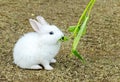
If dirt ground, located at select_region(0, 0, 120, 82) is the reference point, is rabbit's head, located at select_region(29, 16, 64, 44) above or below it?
above

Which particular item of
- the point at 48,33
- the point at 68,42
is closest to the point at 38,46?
the point at 48,33

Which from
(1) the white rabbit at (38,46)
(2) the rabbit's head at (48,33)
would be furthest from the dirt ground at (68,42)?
(2) the rabbit's head at (48,33)

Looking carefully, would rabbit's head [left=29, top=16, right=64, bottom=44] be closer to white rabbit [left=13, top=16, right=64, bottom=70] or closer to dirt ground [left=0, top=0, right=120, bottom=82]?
white rabbit [left=13, top=16, right=64, bottom=70]

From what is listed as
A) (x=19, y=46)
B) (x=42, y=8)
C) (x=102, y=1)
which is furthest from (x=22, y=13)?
(x=19, y=46)

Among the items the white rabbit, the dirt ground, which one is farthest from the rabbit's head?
the dirt ground

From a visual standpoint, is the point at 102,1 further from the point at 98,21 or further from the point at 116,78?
the point at 116,78

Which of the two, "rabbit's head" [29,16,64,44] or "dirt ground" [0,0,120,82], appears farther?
"dirt ground" [0,0,120,82]

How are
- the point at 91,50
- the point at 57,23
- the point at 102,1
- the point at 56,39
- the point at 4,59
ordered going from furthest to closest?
the point at 102,1, the point at 57,23, the point at 91,50, the point at 4,59, the point at 56,39

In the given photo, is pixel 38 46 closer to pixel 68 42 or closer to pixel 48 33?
pixel 48 33
